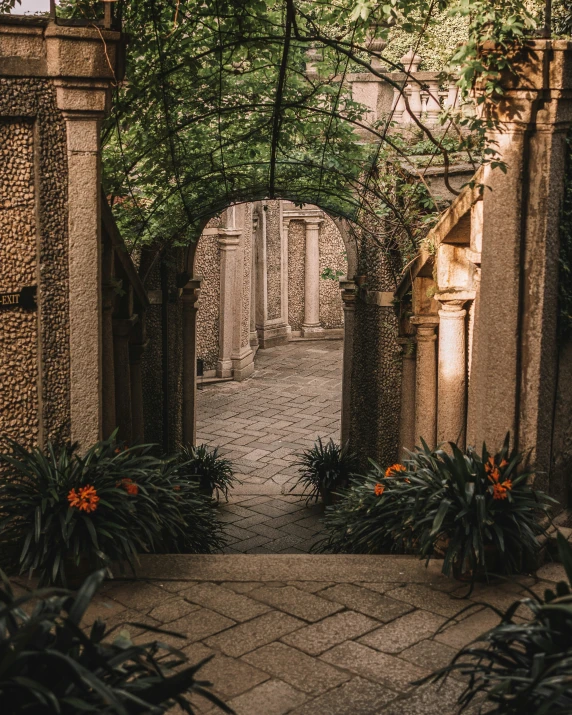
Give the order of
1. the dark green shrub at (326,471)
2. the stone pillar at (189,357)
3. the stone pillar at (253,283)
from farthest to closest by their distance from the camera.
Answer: the stone pillar at (253,283) < the stone pillar at (189,357) < the dark green shrub at (326,471)

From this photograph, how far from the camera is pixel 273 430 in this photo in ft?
41.3

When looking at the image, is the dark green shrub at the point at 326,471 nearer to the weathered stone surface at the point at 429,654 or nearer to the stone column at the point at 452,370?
the stone column at the point at 452,370

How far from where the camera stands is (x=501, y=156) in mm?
5398

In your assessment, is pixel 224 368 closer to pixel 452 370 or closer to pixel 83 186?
pixel 452 370

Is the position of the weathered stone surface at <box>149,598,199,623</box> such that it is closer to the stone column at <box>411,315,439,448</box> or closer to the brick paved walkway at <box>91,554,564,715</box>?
the brick paved walkway at <box>91,554,564,715</box>

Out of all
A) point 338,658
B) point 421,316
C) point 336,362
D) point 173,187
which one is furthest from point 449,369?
point 336,362

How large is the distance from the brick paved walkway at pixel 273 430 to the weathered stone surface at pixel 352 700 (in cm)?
392

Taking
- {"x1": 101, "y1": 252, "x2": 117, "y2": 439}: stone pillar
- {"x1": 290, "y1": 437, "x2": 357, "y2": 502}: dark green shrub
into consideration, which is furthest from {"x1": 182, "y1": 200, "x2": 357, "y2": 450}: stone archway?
{"x1": 101, "y1": 252, "x2": 117, "y2": 439}: stone pillar

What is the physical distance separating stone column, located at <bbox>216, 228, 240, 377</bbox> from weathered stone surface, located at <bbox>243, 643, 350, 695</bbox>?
453 inches

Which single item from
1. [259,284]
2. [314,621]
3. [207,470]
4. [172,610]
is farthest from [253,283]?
[314,621]

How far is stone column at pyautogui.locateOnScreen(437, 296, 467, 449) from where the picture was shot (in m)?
7.19

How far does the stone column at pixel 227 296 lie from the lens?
15711 millimetres

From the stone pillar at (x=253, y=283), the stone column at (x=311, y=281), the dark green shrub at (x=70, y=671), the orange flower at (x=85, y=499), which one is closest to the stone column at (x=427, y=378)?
the orange flower at (x=85, y=499)

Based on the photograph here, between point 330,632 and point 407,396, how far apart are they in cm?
456
